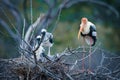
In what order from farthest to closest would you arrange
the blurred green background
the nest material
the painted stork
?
the blurred green background, the painted stork, the nest material

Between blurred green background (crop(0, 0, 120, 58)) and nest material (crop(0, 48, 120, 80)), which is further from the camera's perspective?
blurred green background (crop(0, 0, 120, 58))

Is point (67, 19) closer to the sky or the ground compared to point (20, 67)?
closer to the sky

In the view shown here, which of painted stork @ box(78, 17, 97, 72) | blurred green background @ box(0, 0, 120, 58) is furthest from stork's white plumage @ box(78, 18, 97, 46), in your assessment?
blurred green background @ box(0, 0, 120, 58)

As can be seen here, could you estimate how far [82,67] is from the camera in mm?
8141

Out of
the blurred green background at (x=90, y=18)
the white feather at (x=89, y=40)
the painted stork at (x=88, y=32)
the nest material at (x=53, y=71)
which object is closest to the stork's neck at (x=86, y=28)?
the painted stork at (x=88, y=32)

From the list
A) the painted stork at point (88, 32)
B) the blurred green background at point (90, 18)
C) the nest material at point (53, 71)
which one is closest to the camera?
the nest material at point (53, 71)

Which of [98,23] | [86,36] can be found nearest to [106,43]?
[98,23]

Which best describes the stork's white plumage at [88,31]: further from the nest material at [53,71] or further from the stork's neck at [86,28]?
the nest material at [53,71]

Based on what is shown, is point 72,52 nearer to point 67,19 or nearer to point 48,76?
point 48,76

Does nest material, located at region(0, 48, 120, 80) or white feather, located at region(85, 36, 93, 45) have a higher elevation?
white feather, located at region(85, 36, 93, 45)

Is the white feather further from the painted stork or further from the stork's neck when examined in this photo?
the stork's neck

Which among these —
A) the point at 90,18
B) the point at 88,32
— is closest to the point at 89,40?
the point at 88,32

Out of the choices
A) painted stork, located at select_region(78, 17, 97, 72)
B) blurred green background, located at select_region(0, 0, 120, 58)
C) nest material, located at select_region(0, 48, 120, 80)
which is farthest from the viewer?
blurred green background, located at select_region(0, 0, 120, 58)

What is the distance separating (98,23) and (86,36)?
607 inches
